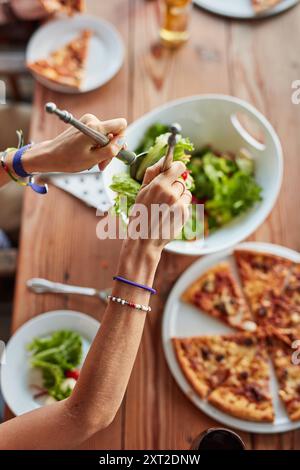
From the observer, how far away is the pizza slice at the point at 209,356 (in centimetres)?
129

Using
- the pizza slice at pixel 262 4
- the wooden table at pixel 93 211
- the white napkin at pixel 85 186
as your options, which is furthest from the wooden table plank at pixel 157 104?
the white napkin at pixel 85 186

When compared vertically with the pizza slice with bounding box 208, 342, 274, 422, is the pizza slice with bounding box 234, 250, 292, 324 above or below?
above

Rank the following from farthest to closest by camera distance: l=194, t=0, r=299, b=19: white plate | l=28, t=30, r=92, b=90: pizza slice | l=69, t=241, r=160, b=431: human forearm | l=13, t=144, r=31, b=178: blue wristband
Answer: l=194, t=0, r=299, b=19: white plate, l=28, t=30, r=92, b=90: pizza slice, l=13, t=144, r=31, b=178: blue wristband, l=69, t=241, r=160, b=431: human forearm

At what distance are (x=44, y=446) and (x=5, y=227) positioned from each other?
982 millimetres

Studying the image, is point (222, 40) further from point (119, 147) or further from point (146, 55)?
point (119, 147)

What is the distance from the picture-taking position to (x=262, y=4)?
1.75 meters

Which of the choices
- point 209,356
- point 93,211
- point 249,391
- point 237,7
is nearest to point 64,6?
point 237,7

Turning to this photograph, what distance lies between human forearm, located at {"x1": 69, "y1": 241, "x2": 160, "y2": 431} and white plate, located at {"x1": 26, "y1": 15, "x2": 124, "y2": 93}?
0.90 metres

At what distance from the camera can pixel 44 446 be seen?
0.96 metres

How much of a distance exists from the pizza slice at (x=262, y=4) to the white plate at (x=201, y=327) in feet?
2.77

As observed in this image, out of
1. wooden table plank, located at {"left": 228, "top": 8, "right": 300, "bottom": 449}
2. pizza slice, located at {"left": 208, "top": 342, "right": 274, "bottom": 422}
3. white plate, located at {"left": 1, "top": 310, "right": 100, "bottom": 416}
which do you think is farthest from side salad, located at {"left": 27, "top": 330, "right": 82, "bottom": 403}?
wooden table plank, located at {"left": 228, "top": 8, "right": 300, "bottom": 449}

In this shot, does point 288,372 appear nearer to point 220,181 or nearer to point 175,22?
point 220,181

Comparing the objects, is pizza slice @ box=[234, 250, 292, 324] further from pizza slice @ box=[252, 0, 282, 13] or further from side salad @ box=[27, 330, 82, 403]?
pizza slice @ box=[252, 0, 282, 13]

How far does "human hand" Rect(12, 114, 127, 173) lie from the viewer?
0.93 m
